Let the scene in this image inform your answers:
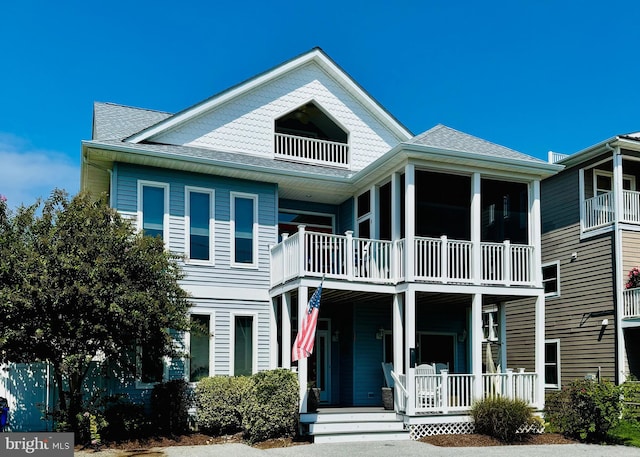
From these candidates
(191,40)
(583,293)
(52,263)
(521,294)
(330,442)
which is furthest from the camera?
(583,293)

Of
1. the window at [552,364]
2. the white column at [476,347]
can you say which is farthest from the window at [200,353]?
the window at [552,364]

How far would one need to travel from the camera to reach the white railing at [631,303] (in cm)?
1792

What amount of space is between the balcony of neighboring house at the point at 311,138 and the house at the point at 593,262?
255 inches

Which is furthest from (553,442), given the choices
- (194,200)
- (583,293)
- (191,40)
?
(191,40)

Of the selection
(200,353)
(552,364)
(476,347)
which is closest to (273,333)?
(200,353)

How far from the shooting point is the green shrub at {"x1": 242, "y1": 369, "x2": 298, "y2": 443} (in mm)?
13914

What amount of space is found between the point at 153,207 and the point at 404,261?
5.78 metres

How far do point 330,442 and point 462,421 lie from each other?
9.86ft

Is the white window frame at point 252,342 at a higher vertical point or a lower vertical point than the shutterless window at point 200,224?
lower

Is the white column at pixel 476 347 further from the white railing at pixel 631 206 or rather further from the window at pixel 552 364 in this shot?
the window at pixel 552 364

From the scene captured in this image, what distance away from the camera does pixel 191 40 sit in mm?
18328

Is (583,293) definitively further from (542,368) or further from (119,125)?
(119,125)

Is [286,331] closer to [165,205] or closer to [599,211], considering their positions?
[165,205]

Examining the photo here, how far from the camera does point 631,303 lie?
714 inches
